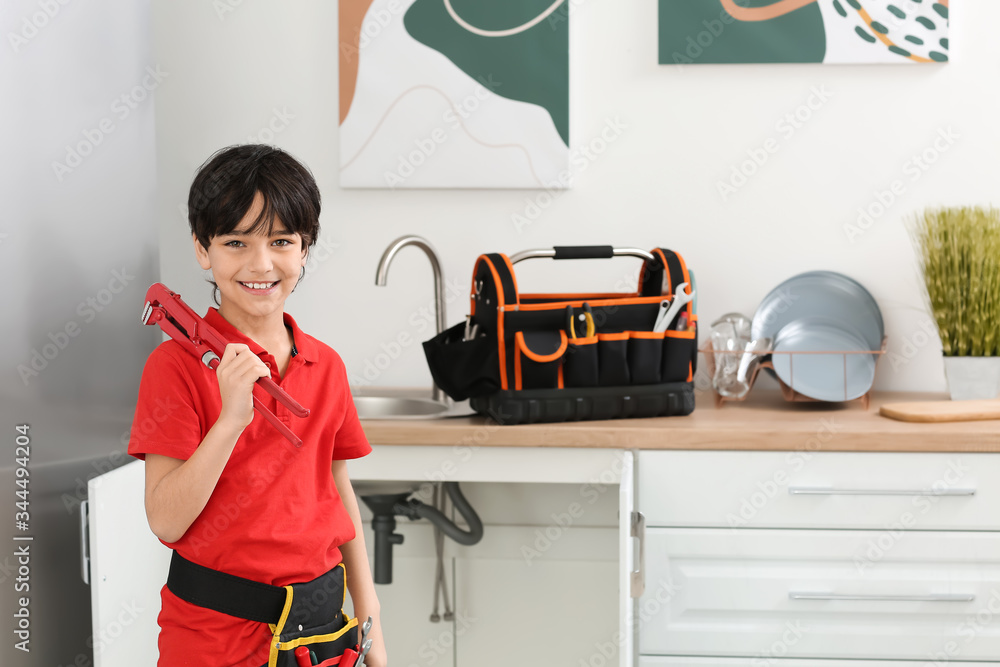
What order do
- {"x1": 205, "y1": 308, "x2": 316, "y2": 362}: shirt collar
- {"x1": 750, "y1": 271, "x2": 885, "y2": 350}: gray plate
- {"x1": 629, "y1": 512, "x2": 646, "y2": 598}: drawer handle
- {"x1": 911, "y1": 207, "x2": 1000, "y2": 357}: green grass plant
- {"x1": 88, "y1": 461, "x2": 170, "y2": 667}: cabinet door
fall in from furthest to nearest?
1. {"x1": 750, "y1": 271, "x2": 885, "y2": 350}: gray plate
2. {"x1": 911, "y1": 207, "x2": 1000, "y2": 357}: green grass plant
3. {"x1": 629, "y1": 512, "x2": 646, "y2": 598}: drawer handle
4. {"x1": 88, "y1": 461, "x2": 170, "y2": 667}: cabinet door
5. {"x1": 205, "y1": 308, "x2": 316, "y2": 362}: shirt collar

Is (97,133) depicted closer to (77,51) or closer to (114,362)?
(77,51)

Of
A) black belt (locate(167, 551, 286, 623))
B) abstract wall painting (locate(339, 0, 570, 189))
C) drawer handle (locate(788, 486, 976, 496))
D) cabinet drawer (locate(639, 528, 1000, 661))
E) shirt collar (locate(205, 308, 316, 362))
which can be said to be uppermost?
abstract wall painting (locate(339, 0, 570, 189))

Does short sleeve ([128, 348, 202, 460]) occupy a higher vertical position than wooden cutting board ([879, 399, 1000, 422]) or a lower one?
higher

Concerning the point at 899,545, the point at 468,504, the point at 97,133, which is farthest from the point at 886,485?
the point at 97,133

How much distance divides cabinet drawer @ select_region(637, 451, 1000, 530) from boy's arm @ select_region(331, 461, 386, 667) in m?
0.68

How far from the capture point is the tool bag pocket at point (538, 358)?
152cm

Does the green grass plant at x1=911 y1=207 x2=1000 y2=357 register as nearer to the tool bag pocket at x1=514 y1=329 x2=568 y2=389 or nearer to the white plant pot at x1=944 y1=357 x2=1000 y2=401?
the white plant pot at x1=944 y1=357 x2=1000 y2=401

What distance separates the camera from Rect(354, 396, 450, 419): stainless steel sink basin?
193 cm

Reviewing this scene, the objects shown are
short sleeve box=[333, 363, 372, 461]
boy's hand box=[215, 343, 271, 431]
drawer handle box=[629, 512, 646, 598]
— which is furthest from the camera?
drawer handle box=[629, 512, 646, 598]

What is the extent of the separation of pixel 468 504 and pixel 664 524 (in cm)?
52

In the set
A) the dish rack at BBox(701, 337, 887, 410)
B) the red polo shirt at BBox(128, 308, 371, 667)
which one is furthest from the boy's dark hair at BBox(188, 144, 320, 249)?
the dish rack at BBox(701, 337, 887, 410)

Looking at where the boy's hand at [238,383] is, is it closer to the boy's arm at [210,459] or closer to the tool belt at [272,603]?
the boy's arm at [210,459]

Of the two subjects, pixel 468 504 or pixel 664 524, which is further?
pixel 468 504

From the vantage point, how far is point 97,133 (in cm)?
151
